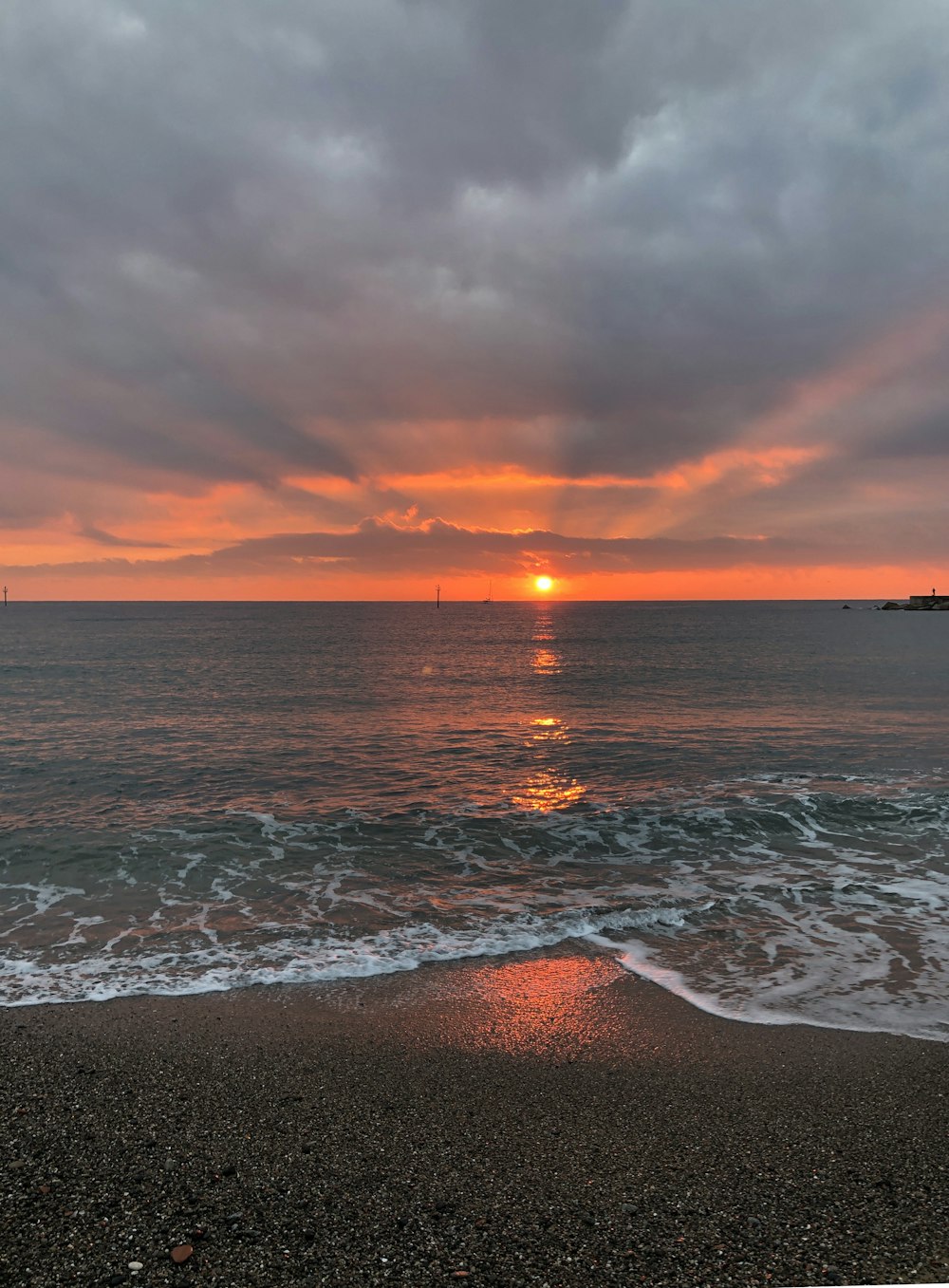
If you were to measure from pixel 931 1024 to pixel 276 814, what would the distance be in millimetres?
15152

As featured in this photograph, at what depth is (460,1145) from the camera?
19.6 feet

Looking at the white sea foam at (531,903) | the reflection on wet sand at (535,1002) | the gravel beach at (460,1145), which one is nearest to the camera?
the gravel beach at (460,1145)

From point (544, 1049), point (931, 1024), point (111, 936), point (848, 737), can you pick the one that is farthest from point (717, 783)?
point (111, 936)

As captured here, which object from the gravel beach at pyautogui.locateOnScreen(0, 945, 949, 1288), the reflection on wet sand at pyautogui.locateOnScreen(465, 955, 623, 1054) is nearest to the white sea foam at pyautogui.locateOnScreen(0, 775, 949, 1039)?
the reflection on wet sand at pyautogui.locateOnScreen(465, 955, 623, 1054)

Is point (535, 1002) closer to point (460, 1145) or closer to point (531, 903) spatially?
point (460, 1145)

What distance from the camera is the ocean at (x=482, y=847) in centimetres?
1007

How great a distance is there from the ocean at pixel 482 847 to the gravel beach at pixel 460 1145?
4.08ft

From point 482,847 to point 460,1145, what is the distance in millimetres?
10296

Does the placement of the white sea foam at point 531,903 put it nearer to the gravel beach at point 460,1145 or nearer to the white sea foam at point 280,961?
the white sea foam at point 280,961

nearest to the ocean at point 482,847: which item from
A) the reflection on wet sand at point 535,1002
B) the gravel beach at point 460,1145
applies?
the reflection on wet sand at point 535,1002

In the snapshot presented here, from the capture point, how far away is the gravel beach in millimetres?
4711

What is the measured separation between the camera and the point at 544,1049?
761cm

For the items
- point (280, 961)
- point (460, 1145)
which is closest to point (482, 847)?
point (280, 961)

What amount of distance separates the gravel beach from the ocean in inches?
49.0
